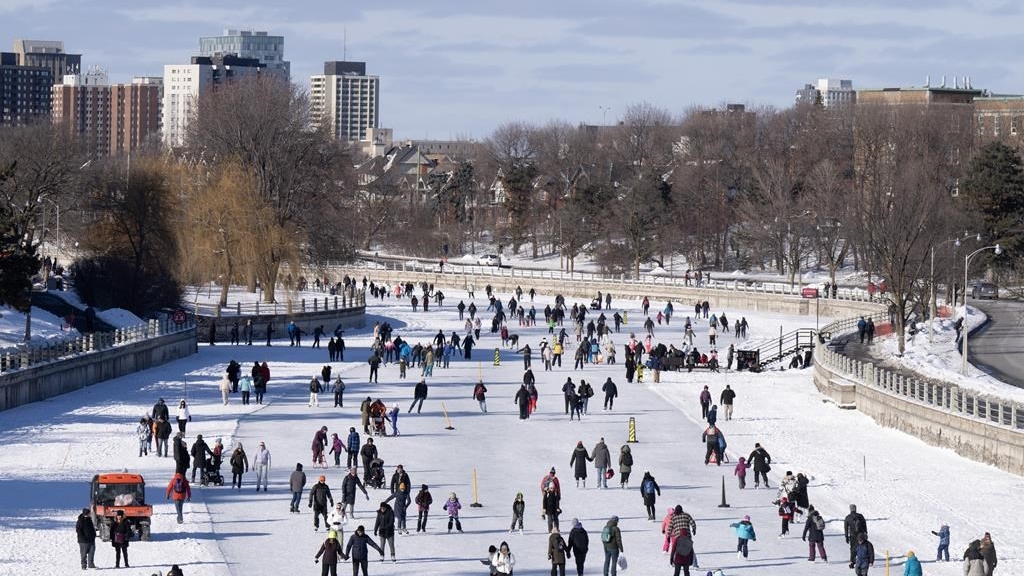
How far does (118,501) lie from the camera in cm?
2822

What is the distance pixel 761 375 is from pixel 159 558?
35842 mm

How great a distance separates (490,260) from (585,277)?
64.6 ft

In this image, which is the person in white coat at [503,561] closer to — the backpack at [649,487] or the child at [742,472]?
the backpack at [649,487]

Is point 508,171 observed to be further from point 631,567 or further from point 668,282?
point 631,567

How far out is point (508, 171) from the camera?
137000 millimetres

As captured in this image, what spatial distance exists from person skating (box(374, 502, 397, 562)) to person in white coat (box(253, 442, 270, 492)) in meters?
6.13

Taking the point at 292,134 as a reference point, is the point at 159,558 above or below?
below

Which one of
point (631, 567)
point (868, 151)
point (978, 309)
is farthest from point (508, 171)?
point (631, 567)

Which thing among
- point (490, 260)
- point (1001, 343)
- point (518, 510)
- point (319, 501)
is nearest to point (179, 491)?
point (319, 501)

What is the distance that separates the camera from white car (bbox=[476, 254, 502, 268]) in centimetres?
12456

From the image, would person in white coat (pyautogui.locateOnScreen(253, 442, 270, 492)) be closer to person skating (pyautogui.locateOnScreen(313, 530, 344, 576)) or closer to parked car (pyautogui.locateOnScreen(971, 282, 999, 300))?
person skating (pyautogui.locateOnScreen(313, 530, 344, 576))

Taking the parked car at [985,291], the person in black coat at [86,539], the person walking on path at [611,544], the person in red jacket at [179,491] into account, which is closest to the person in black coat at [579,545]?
the person walking on path at [611,544]

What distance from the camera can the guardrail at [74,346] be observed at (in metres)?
45.5

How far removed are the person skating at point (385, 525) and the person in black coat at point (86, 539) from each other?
4.40 metres
